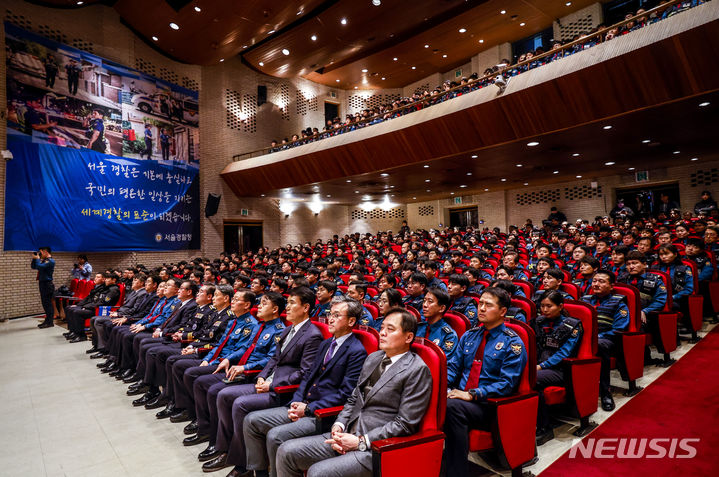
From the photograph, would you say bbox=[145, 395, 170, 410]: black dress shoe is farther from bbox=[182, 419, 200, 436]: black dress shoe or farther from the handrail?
the handrail

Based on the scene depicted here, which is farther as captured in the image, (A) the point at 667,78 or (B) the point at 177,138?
(B) the point at 177,138

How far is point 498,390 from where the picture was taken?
193 centimetres

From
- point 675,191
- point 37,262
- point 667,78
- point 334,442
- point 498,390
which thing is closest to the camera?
point 334,442

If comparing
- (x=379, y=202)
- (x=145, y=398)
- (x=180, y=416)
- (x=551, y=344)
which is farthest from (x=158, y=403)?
(x=379, y=202)

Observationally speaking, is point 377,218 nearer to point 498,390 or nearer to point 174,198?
point 174,198

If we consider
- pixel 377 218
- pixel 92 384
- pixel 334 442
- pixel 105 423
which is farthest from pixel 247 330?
pixel 377 218

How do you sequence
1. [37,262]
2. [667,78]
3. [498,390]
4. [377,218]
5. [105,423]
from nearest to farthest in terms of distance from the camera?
[498,390]
[105,423]
[667,78]
[37,262]
[377,218]

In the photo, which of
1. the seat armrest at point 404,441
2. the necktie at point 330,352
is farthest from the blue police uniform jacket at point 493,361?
the necktie at point 330,352

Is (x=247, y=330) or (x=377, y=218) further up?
(x=377, y=218)

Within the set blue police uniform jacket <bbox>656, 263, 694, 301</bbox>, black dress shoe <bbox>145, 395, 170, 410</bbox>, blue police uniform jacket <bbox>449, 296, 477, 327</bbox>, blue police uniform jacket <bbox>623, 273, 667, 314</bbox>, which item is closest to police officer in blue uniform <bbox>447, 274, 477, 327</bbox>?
blue police uniform jacket <bbox>449, 296, 477, 327</bbox>

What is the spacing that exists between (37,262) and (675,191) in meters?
14.8

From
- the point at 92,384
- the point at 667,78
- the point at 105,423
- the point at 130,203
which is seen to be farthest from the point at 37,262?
the point at 667,78

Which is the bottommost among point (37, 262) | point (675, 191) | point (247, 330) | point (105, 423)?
point (105, 423)

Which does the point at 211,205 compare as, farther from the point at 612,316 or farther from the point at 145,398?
the point at 612,316
